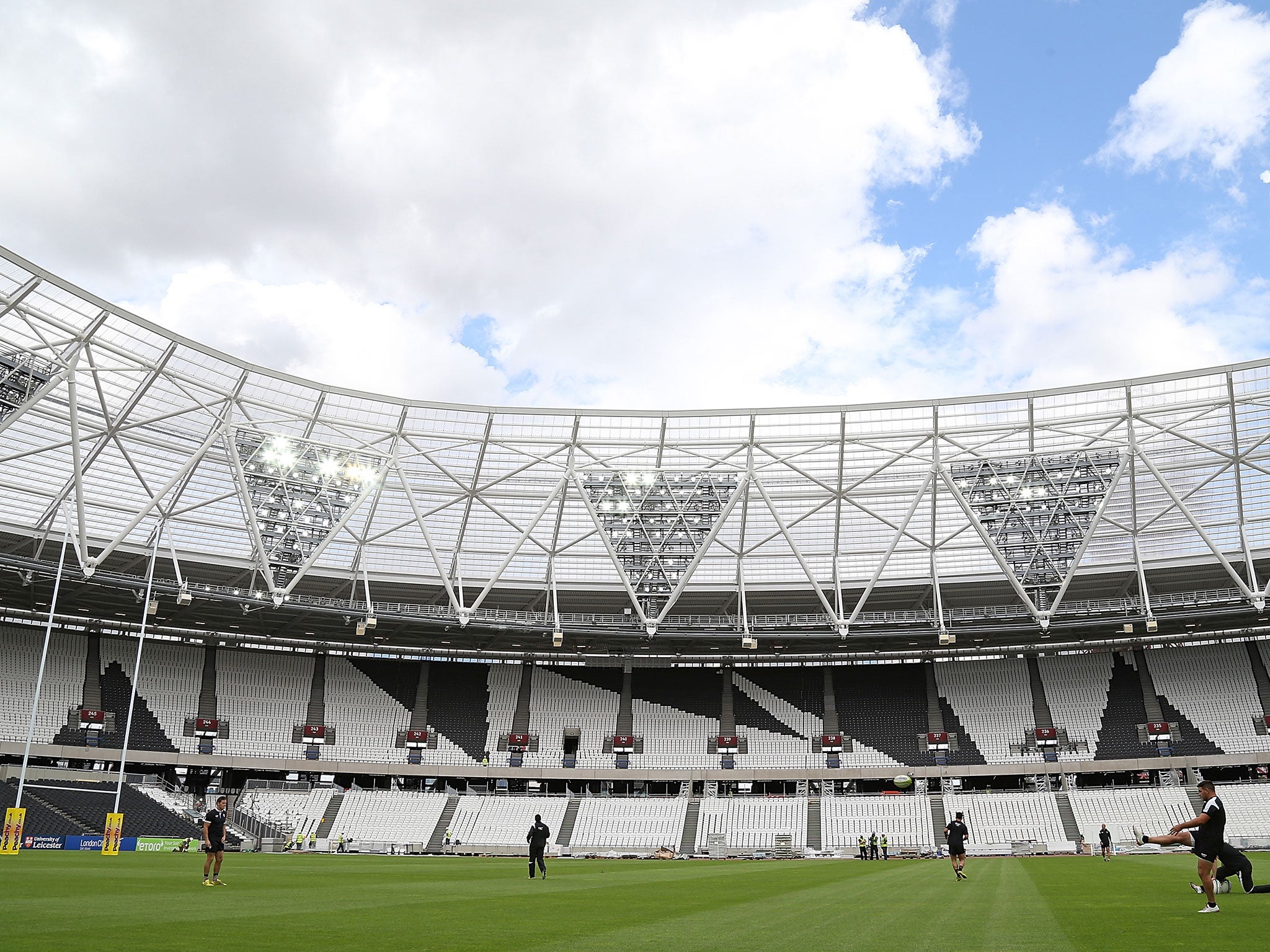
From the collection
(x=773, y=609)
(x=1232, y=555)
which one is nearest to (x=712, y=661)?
(x=773, y=609)

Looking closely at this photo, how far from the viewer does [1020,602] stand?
5547 cm

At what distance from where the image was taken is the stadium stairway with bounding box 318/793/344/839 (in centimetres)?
5344

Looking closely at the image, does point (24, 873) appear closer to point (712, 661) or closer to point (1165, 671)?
point (712, 661)

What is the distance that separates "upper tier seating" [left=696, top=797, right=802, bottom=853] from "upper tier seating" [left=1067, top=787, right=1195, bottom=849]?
14642mm

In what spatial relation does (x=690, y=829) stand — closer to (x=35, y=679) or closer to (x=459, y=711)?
(x=459, y=711)

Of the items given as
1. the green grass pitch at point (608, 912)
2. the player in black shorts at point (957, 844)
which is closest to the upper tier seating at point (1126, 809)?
the green grass pitch at point (608, 912)

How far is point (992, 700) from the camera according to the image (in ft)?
197

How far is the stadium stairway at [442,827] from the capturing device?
52250 millimetres

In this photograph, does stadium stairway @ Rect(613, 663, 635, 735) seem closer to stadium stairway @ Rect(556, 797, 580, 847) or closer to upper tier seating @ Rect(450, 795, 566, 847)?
stadium stairway @ Rect(556, 797, 580, 847)

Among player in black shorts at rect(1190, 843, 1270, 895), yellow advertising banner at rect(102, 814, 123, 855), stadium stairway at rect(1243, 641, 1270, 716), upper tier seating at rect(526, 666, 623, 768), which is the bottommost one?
yellow advertising banner at rect(102, 814, 123, 855)

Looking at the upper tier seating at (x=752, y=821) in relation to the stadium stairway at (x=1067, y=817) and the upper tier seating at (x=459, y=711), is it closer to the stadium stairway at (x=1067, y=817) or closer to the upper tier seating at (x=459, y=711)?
the stadium stairway at (x=1067, y=817)

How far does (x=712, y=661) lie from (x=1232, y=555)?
31757mm

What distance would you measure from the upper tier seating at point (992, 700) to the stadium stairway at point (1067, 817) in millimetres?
3036

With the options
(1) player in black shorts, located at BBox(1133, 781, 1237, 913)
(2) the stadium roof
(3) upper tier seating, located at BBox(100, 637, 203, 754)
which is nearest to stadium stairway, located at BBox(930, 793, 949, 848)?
(2) the stadium roof
